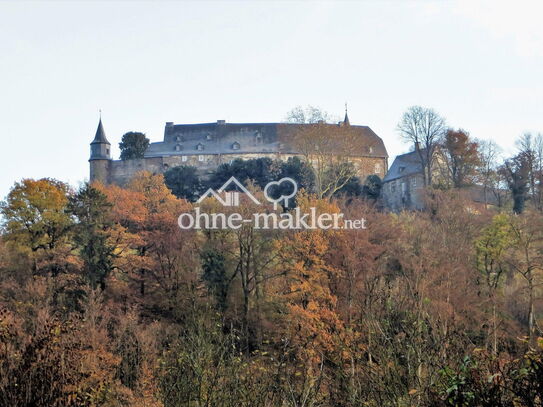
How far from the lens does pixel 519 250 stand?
31312 millimetres

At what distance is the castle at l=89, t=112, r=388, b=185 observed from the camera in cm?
6169

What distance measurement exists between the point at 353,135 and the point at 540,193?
489 inches

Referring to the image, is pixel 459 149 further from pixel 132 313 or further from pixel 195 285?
pixel 132 313

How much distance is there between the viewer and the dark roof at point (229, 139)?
64.7m

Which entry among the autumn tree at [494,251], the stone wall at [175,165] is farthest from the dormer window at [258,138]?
the autumn tree at [494,251]

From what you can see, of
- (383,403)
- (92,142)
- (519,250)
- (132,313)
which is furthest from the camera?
(92,142)

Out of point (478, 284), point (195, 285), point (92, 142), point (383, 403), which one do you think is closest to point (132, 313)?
point (195, 285)

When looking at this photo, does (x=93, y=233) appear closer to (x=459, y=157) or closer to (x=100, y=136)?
(x=459, y=157)

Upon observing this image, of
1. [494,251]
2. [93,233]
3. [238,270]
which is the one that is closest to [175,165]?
[93,233]

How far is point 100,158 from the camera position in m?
62.1

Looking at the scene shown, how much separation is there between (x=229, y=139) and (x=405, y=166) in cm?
1660

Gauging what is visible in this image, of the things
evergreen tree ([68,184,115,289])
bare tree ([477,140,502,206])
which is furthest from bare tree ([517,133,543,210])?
evergreen tree ([68,184,115,289])

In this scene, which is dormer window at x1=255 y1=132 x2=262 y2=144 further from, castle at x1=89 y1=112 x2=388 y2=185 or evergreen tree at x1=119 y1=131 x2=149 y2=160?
evergreen tree at x1=119 y1=131 x2=149 y2=160

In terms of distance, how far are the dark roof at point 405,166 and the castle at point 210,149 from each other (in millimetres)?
3161
